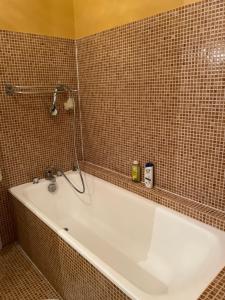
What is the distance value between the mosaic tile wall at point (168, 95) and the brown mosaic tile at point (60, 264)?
0.81 meters

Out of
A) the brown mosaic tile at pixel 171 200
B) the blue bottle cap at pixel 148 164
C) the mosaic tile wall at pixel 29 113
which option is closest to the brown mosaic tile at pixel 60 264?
the mosaic tile wall at pixel 29 113

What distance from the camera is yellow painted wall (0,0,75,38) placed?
1.78 m

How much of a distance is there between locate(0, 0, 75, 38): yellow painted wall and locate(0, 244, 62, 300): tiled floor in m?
1.86

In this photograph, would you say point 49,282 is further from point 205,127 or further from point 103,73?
point 103,73

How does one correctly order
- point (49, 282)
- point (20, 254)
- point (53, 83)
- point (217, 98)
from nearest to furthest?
point (217, 98) → point (49, 282) → point (20, 254) → point (53, 83)

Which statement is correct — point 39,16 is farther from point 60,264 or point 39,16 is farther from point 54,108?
point 60,264

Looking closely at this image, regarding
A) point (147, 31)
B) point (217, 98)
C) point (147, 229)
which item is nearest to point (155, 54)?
point (147, 31)

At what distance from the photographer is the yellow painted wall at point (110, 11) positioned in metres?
1.50

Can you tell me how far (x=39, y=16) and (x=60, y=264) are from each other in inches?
75.5

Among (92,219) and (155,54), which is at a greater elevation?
(155,54)

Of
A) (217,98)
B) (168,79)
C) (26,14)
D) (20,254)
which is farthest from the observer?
(20,254)

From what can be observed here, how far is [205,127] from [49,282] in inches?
60.0

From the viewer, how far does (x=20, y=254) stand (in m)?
1.98

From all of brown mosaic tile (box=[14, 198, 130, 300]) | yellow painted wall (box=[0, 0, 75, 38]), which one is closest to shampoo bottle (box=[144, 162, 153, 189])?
brown mosaic tile (box=[14, 198, 130, 300])
